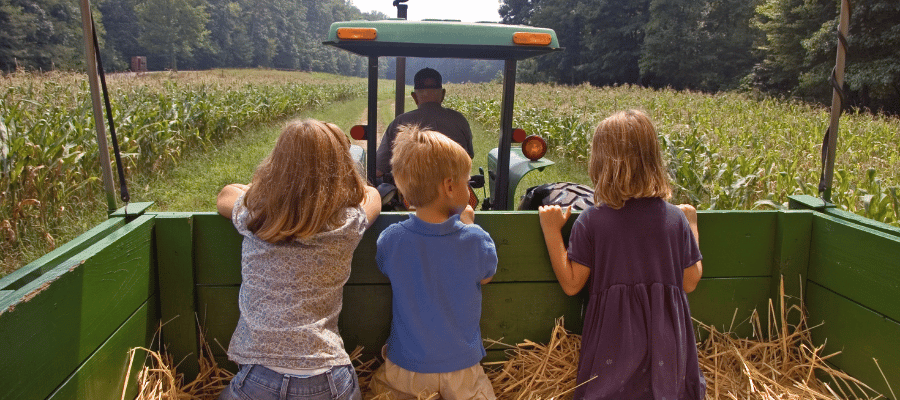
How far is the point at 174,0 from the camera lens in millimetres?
73875

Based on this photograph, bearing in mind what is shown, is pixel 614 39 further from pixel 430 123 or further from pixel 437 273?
pixel 437 273

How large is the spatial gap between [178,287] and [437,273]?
3.23 feet

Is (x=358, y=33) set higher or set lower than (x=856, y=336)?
higher

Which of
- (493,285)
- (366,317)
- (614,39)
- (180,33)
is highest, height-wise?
(180,33)

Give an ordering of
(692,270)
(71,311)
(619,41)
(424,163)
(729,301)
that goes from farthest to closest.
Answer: (619,41) → (729,301) → (692,270) → (424,163) → (71,311)

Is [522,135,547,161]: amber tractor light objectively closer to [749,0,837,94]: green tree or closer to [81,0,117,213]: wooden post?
[81,0,117,213]: wooden post

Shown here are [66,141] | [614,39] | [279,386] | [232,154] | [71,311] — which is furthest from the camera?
[614,39]

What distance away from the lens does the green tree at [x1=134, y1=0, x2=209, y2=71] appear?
70250 mm

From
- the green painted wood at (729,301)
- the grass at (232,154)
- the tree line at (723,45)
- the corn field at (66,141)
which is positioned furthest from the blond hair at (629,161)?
the tree line at (723,45)

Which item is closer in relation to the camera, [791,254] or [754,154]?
[791,254]

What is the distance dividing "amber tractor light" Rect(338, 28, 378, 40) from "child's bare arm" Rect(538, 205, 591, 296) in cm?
113

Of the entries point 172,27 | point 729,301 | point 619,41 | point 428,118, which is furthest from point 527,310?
point 172,27

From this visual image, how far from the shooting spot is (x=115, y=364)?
1.95 metres

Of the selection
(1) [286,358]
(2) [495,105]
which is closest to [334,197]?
(1) [286,358]
